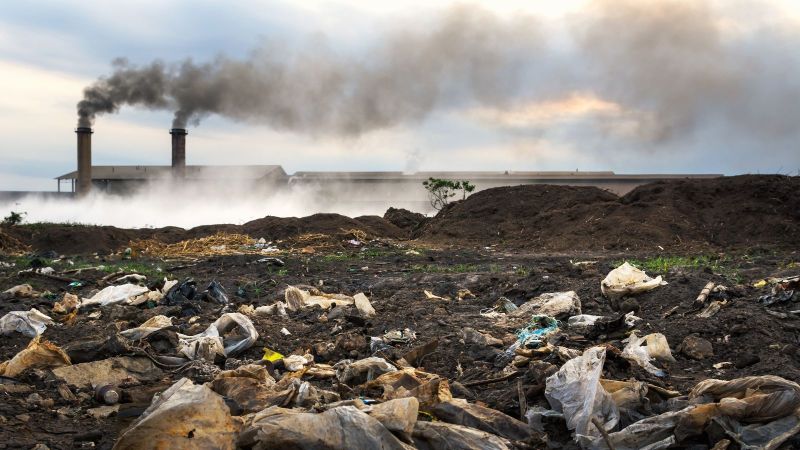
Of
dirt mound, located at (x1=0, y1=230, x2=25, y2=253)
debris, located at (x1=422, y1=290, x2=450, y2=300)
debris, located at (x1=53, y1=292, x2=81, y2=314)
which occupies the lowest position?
dirt mound, located at (x1=0, y1=230, x2=25, y2=253)

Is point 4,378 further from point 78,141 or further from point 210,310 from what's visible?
point 78,141

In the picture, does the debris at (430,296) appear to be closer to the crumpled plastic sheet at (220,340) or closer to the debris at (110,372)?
the crumpled plastic sheet at (220,340)

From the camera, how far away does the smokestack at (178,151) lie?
106 ft

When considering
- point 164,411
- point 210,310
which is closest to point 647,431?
point 164,411

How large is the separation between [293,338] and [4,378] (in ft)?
7.85

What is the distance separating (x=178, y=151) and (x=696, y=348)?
30.4 m

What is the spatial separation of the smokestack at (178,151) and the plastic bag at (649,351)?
2930 centimetres

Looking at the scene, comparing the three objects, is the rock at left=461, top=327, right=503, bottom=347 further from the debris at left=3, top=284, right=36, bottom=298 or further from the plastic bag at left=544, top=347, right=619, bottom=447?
the debris at left=3, top=284, right=36, bottom=298

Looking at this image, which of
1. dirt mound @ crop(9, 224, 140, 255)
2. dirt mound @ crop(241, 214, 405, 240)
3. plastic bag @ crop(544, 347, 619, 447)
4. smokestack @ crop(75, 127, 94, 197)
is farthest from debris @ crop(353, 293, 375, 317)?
smokestack @ crop(75, 127, 94, 197)

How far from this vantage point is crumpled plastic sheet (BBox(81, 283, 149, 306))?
28.6 feet

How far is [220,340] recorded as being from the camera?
6.29 meters

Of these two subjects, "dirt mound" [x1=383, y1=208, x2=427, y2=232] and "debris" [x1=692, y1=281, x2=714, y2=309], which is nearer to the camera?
"debris" [x1=692, y1=281, x2=714, y2=309]

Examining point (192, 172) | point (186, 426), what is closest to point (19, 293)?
point (186, 426)

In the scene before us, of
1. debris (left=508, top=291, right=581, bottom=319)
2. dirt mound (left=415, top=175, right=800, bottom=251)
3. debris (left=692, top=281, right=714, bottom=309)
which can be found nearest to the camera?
debris (left=692, top=281, right=714, bottom=309)
